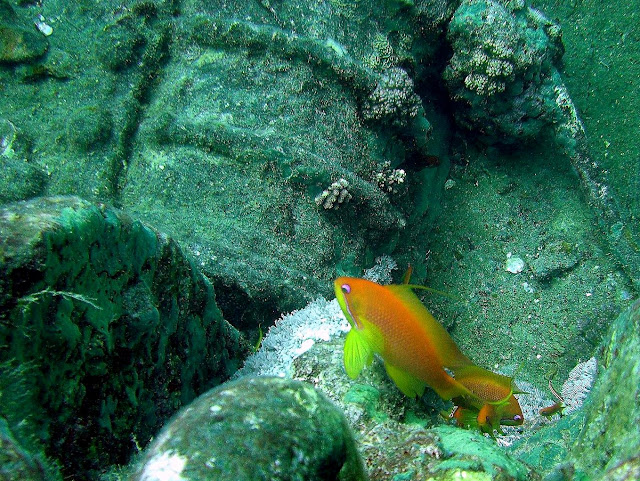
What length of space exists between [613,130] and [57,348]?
557 cm

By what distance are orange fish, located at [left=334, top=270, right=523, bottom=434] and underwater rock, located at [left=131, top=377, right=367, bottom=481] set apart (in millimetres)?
906

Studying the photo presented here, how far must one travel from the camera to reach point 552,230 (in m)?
4.85

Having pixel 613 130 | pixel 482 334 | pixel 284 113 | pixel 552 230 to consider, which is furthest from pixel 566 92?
pixel 284 113

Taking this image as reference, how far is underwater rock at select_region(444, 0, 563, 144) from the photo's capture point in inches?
160

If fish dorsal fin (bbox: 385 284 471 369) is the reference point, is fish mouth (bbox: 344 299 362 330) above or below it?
below

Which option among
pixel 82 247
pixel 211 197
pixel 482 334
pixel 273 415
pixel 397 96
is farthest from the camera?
pixel 482 334

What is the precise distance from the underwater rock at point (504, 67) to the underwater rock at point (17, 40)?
4010 millimetres

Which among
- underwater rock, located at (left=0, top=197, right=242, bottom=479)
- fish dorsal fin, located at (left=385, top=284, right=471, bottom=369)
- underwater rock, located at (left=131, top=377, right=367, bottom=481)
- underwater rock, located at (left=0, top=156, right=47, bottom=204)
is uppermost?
fish dorsal fin, located at (left=385, top=284, right=471, bottom=369)

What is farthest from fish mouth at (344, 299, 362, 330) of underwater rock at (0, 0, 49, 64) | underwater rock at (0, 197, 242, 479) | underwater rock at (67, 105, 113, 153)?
underwater rock at (0, 0, 49, 64)

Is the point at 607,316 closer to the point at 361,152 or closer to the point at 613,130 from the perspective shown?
the point at 613,130

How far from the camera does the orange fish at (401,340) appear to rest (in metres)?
2.19

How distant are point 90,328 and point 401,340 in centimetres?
149

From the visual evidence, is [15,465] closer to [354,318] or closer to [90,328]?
[90,328]

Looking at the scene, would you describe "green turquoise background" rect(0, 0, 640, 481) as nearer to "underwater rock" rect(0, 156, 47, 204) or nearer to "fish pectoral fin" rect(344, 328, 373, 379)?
"underwater rock" rect(0, 156, 47, 204)
